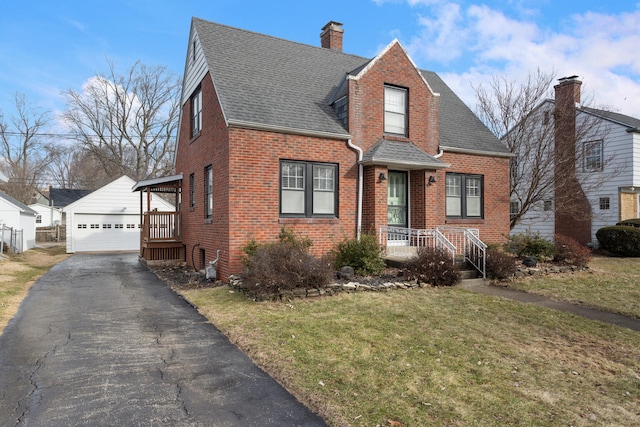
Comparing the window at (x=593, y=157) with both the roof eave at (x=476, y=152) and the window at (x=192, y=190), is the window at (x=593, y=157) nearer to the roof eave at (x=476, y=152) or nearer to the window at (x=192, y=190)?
the roof eave at (x=476, y=152)

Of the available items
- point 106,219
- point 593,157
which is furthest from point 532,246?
point 106,219

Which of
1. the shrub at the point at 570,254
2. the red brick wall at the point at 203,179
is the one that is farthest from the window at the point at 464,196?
the red brick wall at the point at 203,179

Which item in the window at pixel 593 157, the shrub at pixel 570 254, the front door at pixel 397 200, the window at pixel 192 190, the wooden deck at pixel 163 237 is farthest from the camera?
the window at pixel 593 157

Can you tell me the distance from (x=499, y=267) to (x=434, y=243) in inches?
80.5

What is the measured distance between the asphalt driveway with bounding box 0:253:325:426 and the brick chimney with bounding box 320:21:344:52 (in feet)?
44.2

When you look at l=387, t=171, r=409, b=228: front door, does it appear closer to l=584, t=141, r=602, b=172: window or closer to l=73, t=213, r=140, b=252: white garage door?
l=584, t=141, r=602, b=172: window

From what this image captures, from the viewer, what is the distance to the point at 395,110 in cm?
1273

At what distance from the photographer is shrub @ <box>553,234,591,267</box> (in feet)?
40.3

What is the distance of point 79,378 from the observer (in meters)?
4.40

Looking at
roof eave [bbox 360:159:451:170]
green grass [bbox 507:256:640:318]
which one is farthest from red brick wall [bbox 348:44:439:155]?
green grass [bbox 507:256:640:318]

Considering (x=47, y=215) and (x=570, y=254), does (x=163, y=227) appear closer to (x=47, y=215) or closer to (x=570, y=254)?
(x=570, y=254)

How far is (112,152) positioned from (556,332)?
4000 cm

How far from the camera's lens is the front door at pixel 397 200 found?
41.4 ft

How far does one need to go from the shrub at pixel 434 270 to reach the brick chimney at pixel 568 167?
28.3ft
